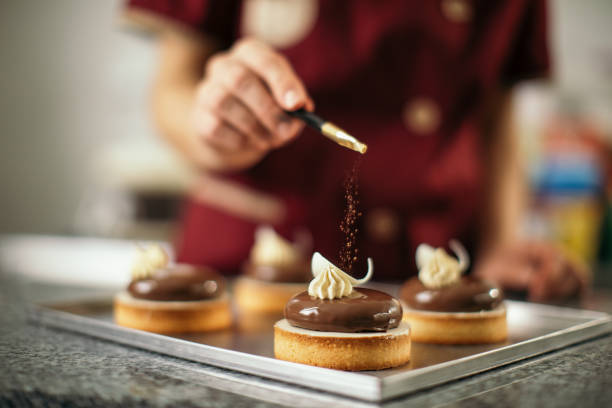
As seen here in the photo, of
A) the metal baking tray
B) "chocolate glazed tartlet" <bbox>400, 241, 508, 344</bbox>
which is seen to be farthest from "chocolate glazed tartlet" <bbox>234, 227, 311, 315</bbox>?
"chocolate glazed tartlet" <bbox>400, 241, 508, 344</bbox>

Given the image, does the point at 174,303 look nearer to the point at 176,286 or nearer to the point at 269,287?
the point at 176,286

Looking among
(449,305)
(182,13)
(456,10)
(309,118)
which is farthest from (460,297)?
(182,13)

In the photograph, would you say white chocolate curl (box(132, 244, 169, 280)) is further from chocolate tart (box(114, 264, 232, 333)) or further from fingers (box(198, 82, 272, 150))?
fingers (box(198, 82, 272, 150))

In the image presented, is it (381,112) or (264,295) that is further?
(381,112)

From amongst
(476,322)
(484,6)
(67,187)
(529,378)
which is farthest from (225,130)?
(67,187)

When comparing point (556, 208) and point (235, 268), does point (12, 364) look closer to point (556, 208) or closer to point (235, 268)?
point (235, 268)

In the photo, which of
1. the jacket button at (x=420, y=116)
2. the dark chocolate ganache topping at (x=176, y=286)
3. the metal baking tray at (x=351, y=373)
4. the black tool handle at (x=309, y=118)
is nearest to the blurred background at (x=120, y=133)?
the jacket button at (x=420, y=116)
